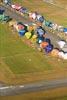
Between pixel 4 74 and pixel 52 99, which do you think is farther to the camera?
pixel 4 74

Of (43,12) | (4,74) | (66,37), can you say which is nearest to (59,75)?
(4,74)

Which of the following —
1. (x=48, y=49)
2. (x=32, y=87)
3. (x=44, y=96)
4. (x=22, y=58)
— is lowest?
(x=22, y=58)

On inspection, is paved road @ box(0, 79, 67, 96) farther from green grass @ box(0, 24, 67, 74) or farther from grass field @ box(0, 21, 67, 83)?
green grass @ box(0, 24, 67, 74)

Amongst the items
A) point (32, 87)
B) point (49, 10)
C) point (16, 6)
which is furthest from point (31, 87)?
point (49, 10)

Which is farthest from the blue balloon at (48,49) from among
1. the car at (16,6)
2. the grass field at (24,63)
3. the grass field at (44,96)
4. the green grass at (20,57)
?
the car at (16,6)

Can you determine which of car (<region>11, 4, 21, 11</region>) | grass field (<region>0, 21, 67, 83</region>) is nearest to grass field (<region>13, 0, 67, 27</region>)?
car (<region>11, 4, 21, 11</region>)

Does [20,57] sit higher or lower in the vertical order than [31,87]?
lower

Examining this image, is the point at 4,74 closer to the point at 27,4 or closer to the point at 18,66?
→ the point at 18,66

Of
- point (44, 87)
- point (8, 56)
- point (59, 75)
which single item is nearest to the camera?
point (44, 87)

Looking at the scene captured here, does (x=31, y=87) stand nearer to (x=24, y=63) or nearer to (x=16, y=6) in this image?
(x=24, y=63)
